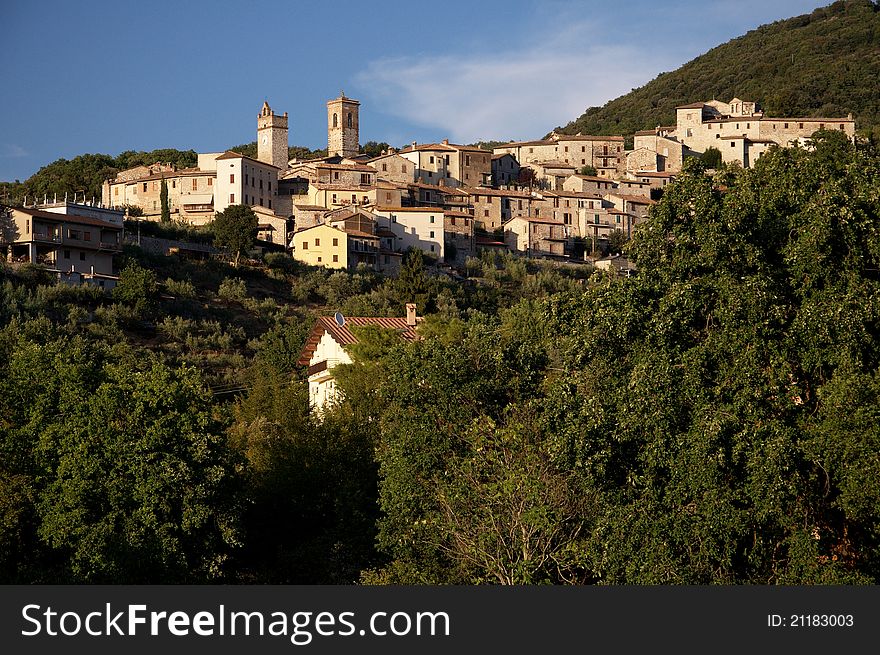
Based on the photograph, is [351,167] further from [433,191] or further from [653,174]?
[653,174]

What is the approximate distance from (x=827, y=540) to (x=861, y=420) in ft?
8.48

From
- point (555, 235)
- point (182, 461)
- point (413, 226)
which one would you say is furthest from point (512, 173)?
point (182, 461)

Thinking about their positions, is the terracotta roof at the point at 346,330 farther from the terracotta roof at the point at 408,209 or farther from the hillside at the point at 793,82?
the hillside at the point at 793,82

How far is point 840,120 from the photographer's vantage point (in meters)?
131

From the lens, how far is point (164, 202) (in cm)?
9725

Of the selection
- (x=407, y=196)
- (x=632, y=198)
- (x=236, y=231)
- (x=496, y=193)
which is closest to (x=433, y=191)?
(x=407, y=196)

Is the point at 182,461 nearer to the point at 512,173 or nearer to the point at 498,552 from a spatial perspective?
the point at 498,552

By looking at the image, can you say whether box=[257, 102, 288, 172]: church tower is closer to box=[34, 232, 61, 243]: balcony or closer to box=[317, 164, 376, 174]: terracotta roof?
box=[317, 164, 376, 174]: terracotta roof

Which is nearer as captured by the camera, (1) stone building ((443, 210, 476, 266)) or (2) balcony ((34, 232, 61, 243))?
(2) balcony ((34, 232, 61, 243))

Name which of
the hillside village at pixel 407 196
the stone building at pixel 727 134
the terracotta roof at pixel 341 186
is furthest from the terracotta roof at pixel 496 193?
the stone building at pixel 727 134

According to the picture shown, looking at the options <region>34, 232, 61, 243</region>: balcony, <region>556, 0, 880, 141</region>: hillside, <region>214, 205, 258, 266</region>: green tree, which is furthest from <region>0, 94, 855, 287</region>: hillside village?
<region>556, 0, 880, 141</region>: hillside

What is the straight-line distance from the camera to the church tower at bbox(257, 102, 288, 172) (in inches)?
4518

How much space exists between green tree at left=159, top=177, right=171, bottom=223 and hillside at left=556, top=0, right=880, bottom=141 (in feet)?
232

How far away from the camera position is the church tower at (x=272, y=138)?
114750 mm
